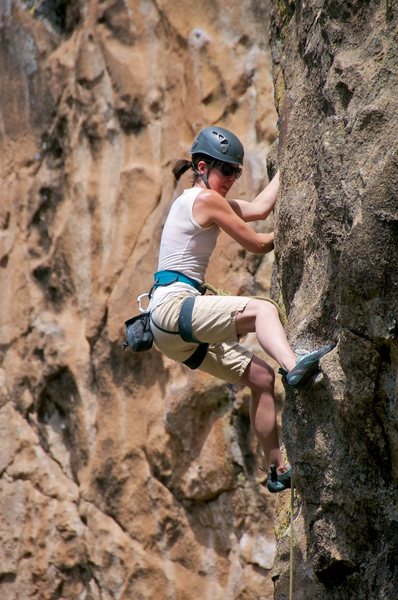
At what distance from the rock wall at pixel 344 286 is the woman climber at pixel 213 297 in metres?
0.24

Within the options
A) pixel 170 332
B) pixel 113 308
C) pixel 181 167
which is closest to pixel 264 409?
pixel 170 332

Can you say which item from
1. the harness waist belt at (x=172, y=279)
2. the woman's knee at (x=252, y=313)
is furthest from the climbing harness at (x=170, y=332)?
the woman's knee at (x=252, y=313)

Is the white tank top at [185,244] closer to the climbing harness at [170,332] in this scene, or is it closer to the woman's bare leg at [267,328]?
the climbing harness at [170,332]

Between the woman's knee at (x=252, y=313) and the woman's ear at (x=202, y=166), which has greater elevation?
the woman's ear at (x=202, y=166)

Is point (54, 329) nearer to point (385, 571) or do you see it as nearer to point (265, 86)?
point (265, 86)

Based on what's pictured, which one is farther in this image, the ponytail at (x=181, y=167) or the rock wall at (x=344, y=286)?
the ponytail at (x=181, y=167)

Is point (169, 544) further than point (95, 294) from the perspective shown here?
No

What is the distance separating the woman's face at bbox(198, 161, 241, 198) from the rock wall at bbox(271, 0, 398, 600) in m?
0.35

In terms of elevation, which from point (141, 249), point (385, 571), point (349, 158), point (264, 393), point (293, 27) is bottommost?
point (385, 571)

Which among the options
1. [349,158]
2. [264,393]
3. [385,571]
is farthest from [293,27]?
[385,571]

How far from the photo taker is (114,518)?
9227 mm

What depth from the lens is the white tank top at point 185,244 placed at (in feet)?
17.7

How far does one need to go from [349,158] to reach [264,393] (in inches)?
59.0

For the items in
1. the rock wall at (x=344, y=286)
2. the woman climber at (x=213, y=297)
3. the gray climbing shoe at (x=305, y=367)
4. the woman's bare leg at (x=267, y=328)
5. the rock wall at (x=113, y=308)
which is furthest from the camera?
the rock wall at (x=113, y=308)
